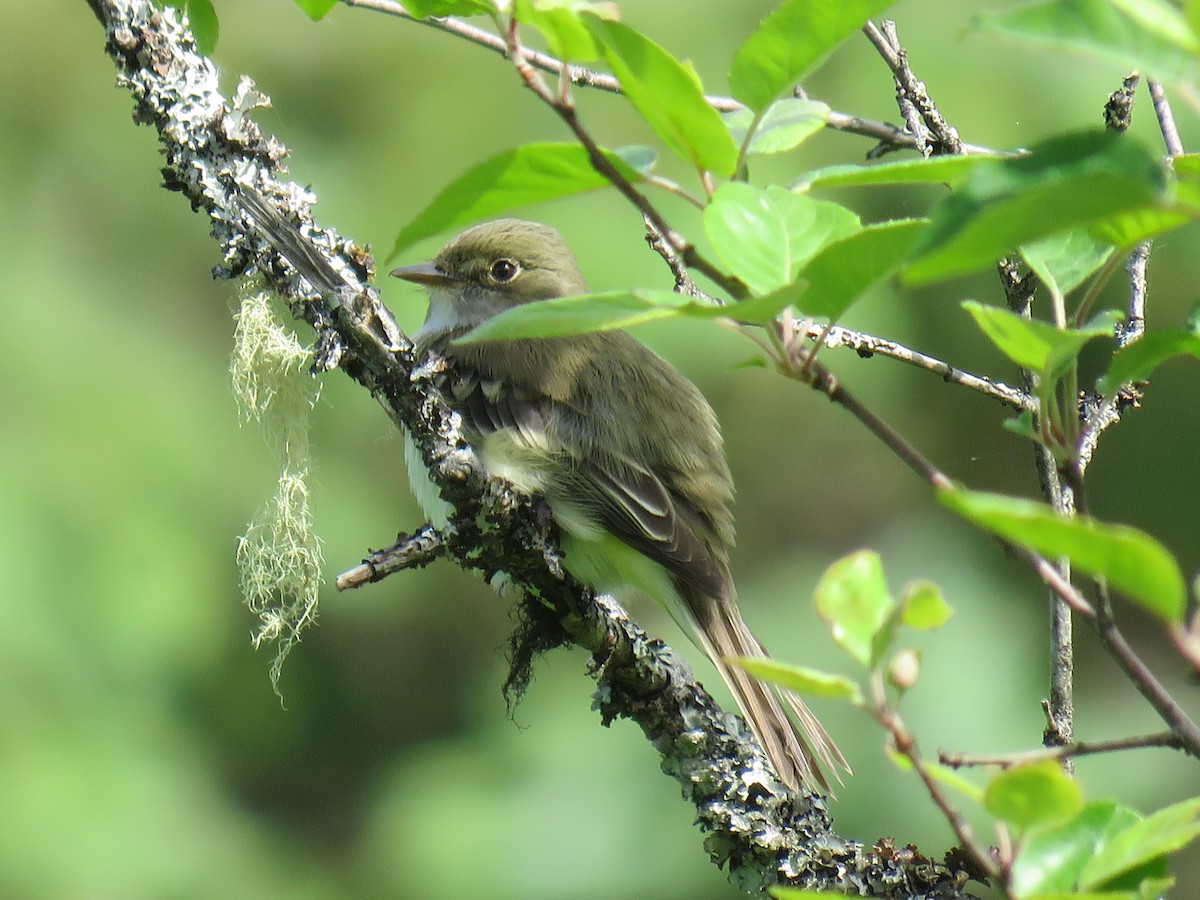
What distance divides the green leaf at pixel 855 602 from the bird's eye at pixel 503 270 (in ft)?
10.7

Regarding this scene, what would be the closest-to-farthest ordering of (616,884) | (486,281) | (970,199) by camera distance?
(970,199) < (486,281) < (616,884)

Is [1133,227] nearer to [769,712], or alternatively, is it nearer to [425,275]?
[769,712]

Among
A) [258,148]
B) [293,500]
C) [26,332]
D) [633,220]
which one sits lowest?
[293,500]

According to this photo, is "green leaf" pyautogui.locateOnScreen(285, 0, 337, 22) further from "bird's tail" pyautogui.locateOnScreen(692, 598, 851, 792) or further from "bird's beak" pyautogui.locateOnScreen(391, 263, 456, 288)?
"bird's beak" pyautogui.locateOnScreen(391, 263, 456, 288)

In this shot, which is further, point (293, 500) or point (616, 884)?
point (616, 884)

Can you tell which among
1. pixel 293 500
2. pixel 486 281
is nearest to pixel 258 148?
pixel 293 500

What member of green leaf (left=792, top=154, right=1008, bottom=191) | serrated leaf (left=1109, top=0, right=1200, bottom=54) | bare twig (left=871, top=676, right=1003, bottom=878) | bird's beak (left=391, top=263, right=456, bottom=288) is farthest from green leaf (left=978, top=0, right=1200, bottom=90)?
bird's beak (left=391, top=263, right=456, bottom=288)

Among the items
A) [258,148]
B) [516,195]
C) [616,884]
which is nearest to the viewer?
[516,195]

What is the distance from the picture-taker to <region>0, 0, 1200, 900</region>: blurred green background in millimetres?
5355

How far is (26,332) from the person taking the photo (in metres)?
5.90

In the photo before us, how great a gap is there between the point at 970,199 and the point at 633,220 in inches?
180

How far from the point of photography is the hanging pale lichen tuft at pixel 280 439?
8.64 ft

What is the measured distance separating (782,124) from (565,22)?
0.37m

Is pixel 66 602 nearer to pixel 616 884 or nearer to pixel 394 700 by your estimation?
pixel 394 700
